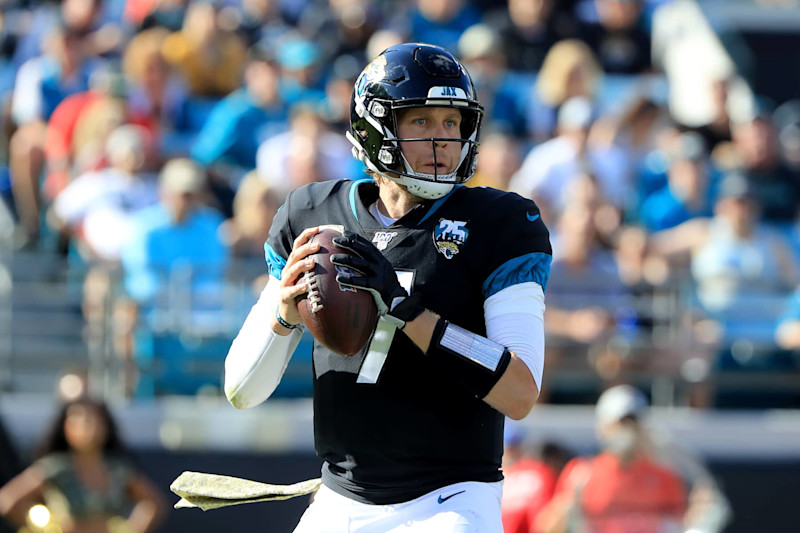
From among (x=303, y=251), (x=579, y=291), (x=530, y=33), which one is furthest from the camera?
(x=530, y=33)

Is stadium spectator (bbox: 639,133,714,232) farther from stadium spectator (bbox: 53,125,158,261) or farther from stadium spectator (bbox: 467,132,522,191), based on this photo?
stadium spectator (bbox: 53,125,158,261)

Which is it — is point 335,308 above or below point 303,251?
below

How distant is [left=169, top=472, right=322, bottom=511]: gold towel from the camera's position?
3.37 m

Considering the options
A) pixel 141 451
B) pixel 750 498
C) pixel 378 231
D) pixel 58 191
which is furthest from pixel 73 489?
pixel 378 231

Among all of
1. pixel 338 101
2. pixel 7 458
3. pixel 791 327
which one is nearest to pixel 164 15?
pixel 338 101

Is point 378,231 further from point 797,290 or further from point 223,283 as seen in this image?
point 797,290

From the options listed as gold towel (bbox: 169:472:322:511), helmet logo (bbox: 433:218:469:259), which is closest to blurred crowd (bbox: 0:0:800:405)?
gold towel (bbox: 169:472:322:511)

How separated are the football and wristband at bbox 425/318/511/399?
16 centimetres

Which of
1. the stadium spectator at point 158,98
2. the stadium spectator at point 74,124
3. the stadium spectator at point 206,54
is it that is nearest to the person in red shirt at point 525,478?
the stadium spectator at point 158,98

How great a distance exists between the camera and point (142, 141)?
8.40m

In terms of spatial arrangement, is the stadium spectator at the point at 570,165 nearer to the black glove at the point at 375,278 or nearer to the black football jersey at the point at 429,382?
the black football jersey at the point at 429,382

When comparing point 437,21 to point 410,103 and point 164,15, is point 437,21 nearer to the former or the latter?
point 164,15

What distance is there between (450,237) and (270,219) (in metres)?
4.72

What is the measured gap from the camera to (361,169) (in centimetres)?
723
